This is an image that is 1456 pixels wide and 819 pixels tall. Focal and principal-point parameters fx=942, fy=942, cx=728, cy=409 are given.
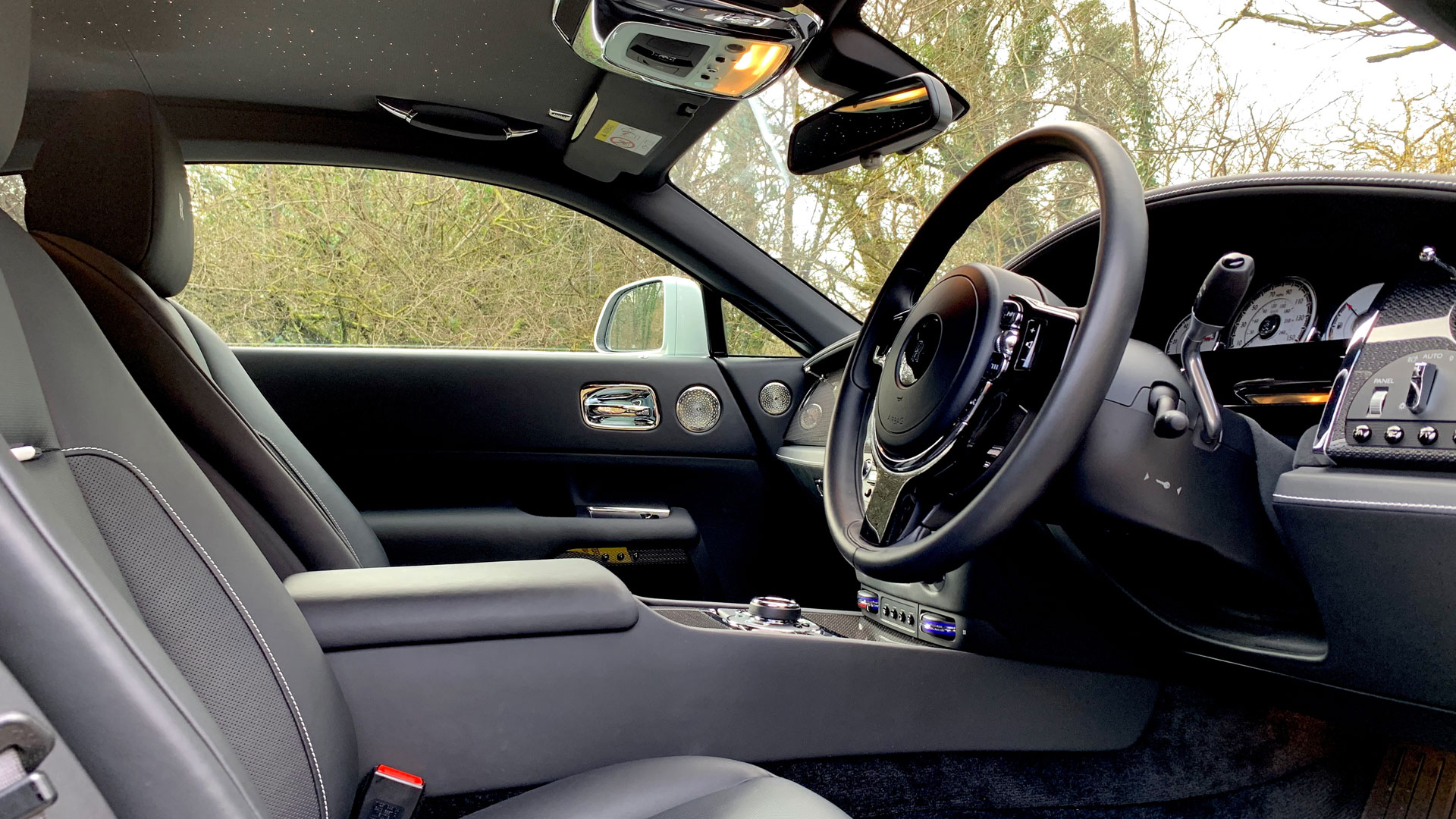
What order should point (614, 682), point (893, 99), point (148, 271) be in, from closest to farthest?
point (614, 682) < point (148, 271) < point (893, 99)

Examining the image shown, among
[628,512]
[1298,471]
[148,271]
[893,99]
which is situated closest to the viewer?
[1298,471]

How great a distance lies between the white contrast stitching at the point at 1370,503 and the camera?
0.87m

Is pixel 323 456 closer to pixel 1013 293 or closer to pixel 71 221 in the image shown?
pixel 71 221

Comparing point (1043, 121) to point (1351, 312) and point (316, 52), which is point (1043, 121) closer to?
point (1351, 312)

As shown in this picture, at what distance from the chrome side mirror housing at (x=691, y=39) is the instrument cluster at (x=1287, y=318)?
0.77 m

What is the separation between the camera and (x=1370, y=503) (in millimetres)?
912

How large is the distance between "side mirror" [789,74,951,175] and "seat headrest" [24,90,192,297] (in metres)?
1.06

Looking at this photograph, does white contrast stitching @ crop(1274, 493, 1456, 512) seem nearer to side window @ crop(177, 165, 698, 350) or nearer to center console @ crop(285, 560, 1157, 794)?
center console @ crop(285, 560, 1157, 794)

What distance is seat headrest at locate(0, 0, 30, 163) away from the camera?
677 mm

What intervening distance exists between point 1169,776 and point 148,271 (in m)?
1.56

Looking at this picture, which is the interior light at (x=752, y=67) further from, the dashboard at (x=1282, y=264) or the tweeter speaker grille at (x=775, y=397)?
the tweeter speaker grille at (x=775, y=397)

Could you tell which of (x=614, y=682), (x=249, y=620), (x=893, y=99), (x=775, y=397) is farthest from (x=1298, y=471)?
(x=775, y=397)

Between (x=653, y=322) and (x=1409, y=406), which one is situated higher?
(x=1409, y=406)

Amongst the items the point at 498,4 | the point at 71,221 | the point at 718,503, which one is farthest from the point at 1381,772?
the point at 71,221
